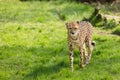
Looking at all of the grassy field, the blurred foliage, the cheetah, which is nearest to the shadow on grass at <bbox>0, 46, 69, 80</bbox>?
the grassy field

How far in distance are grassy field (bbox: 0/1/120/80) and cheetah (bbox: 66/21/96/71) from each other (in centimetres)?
28

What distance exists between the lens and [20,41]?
659 inches

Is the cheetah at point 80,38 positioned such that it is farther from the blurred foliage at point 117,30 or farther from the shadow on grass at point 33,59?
the blurred foliage at point 117,30

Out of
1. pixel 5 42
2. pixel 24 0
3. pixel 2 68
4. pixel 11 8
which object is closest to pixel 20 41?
pixel 5 42

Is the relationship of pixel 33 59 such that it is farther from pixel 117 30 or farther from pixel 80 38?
pixel 117 30

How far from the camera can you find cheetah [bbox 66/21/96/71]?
39.2 ft

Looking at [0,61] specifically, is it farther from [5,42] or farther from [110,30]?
[110,30]

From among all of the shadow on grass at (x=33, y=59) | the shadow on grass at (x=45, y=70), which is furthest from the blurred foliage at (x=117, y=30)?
the shadow on grass at (x=45, y=70)

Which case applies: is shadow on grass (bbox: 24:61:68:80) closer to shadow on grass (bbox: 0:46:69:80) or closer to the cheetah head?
shadow on grass (bbox: 0:46:69:80)

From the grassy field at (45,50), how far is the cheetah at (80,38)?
0.93 ft

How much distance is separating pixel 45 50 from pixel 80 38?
9.93ft

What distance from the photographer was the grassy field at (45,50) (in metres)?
12.2

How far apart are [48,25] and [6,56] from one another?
658 cm

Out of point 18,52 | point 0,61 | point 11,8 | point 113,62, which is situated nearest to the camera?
point 113,62
